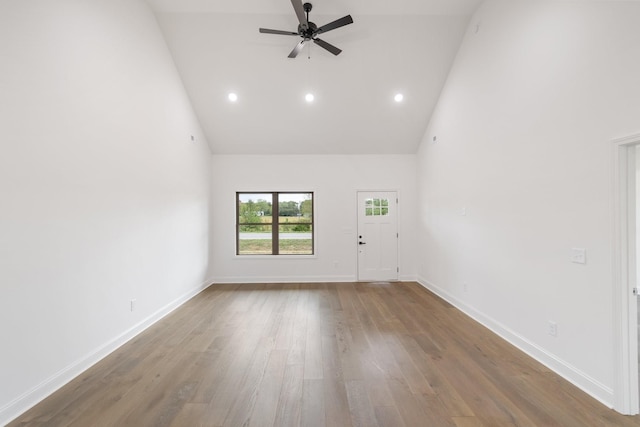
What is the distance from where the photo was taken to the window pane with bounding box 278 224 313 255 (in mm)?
6094

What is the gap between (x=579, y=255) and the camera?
228 centimetres

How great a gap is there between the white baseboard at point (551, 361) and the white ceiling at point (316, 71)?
3630 millimetres

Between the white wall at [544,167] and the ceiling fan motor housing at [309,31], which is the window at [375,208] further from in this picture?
the ceiling fan motor housing at [309,31]

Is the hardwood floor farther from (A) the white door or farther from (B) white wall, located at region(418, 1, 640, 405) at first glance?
(A) the white door

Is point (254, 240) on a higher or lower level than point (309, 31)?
lower

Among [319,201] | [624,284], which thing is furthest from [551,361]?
[319,201]

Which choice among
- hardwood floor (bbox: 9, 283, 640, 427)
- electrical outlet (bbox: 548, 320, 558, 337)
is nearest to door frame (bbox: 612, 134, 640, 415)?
hardwood floor (bbox: 9, 283, 640, 427)

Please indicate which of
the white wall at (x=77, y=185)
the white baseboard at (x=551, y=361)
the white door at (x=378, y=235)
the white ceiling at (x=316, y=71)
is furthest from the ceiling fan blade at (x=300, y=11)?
the white baseboard at (x=551, y=361)

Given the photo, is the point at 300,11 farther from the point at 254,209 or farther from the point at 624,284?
the point at 254,209

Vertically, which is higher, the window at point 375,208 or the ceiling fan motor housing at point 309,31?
the ceiling fan motor housing at point 309,31

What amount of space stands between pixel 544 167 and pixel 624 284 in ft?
3.72

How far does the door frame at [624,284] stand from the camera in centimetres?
195

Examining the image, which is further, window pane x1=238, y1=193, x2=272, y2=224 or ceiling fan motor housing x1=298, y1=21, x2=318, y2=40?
window pane x1=238, y1=193, x2=272, y2=224

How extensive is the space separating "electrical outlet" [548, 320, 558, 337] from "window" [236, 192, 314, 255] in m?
4.25
